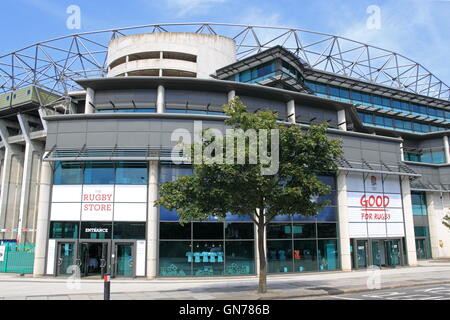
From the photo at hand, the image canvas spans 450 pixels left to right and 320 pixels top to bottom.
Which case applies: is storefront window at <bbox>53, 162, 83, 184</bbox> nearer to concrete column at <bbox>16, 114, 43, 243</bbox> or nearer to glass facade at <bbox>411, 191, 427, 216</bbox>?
concrete column at <bbox>16, 114, 43, 243</bbox>

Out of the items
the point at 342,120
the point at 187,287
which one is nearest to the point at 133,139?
the point at 187,287

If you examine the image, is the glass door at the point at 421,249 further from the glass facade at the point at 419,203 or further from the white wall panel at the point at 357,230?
the white wall panel at the point at 357,230

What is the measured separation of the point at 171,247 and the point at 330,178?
533 inches

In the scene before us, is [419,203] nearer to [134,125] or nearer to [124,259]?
[134,125]

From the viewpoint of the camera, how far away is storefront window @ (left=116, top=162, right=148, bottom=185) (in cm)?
2503

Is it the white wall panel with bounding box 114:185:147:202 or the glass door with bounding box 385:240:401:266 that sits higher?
the white wall panel with bounding box 114:185:147:202

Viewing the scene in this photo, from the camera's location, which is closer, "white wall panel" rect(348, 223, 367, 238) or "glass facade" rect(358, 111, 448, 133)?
"white wall panel" rect(348, 223, 367, 238)

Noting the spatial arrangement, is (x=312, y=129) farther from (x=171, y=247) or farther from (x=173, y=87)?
(x=173, y=87)

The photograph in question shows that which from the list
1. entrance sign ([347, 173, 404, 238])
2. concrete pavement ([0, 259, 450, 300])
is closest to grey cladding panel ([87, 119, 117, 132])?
concrete pavement ([0, 259, 450, 300])

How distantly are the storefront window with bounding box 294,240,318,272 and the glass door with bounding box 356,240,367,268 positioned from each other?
392cm

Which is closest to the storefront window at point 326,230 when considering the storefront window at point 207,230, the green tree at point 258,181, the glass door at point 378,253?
the glass door at point 378,253

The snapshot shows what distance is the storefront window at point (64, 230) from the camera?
24594mm

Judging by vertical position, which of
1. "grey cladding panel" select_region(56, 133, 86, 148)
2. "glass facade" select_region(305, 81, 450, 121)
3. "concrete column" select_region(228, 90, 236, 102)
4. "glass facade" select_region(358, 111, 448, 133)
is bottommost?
"grey cladding panel" select_region(56, 133, 86, 148)

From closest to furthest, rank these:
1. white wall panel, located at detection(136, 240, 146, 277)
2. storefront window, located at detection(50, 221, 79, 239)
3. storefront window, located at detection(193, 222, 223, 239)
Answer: white wall panel, located at detection(136, 240, 146, 277)
storefront window, located at detection(50, 221, 79, 239)
storefront window, located at detection(193, 222, 223, 239)
